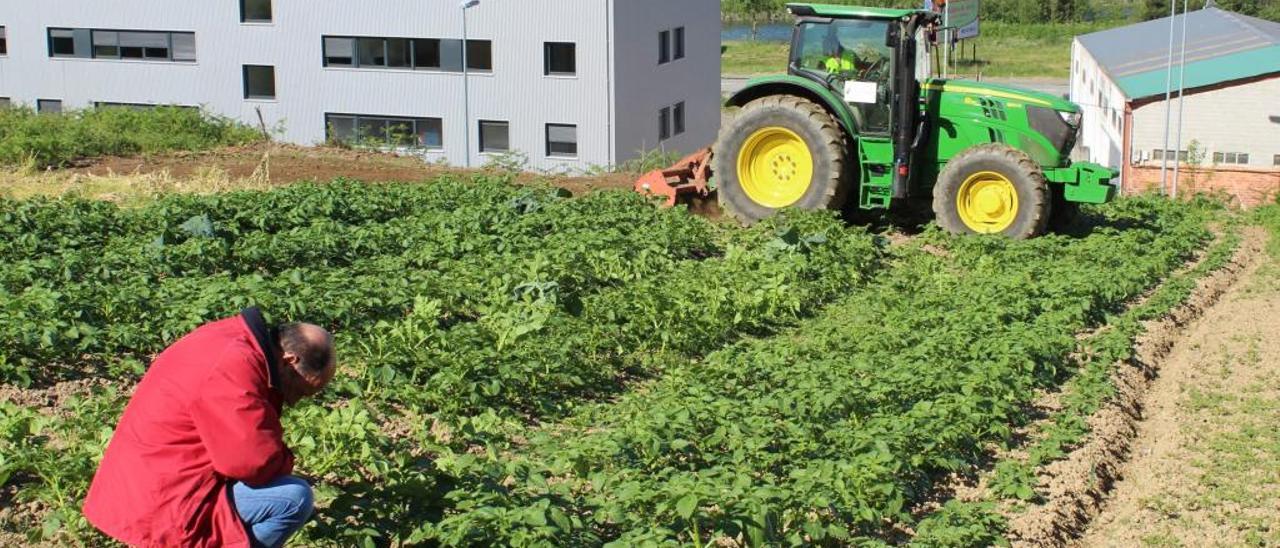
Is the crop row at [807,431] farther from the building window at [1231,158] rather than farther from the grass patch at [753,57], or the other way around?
the grass patch at [753,57]

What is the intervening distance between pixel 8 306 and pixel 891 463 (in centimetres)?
546

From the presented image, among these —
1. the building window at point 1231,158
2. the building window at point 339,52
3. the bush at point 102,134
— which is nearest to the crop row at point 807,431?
the bush at point 102,134

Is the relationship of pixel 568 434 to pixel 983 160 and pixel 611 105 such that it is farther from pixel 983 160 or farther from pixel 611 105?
pixel 611 105

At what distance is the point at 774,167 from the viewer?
1602cm

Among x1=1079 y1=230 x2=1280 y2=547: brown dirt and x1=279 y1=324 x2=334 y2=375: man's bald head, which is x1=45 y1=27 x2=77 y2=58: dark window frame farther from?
x1=279 y1=324 x2=334 y2=375: man's bald head

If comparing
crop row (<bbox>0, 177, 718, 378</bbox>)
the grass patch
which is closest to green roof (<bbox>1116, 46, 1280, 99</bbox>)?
crop row (<bbox>0, 177, 718, 378</bbox>)

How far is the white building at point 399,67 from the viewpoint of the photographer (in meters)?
35.5

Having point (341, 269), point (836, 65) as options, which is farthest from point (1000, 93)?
point (341, 269)

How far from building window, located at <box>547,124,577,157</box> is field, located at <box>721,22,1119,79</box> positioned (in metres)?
25.5

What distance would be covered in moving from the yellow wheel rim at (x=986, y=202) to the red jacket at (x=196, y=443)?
10.5 metres

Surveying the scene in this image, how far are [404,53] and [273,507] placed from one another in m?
32.1

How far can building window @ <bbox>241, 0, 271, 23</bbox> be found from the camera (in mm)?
38375

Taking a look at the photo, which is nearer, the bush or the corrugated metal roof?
the bush

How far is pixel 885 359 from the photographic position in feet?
33.6
